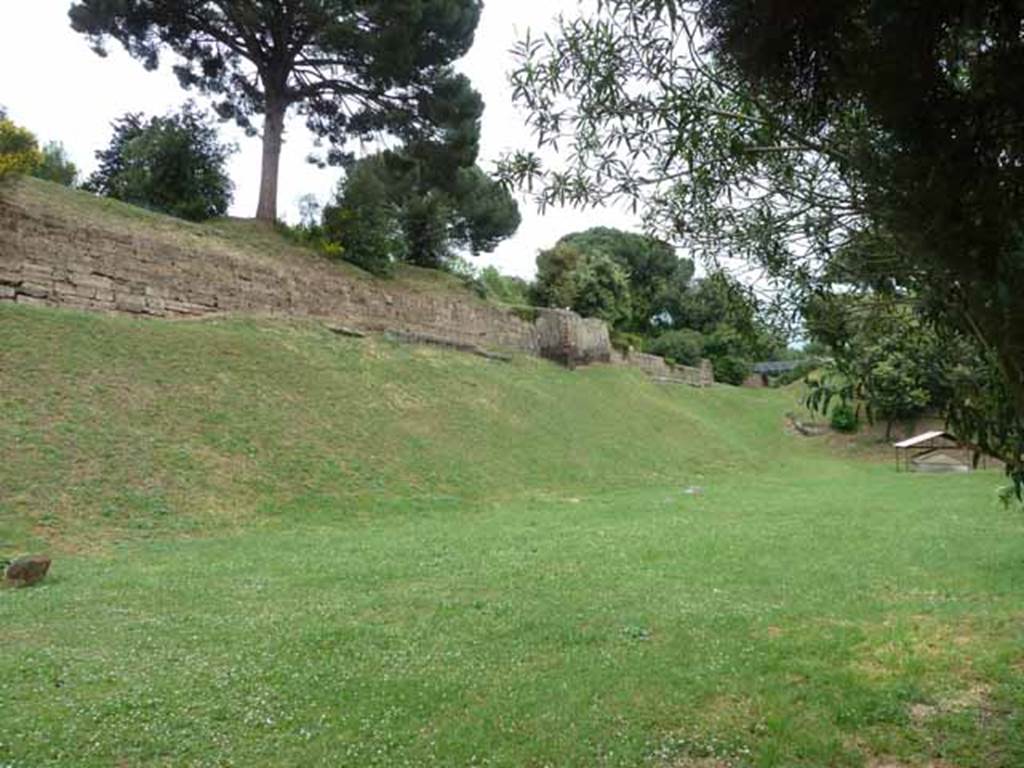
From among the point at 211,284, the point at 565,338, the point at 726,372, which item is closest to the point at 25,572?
the point at 211,284

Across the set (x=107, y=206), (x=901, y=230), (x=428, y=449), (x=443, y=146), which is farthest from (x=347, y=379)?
(x=901, y=230)

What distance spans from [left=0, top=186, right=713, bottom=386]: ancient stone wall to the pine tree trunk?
1.83m

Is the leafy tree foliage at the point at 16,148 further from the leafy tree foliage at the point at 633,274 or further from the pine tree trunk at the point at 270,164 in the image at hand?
the leafy tree foliage at the point at 633,274

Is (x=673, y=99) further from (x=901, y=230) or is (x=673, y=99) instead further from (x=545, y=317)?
(x=545, y=317)

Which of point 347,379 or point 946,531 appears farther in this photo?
point 347,379

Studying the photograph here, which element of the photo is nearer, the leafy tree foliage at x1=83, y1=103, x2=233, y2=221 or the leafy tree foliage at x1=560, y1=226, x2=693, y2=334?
the leafy tree foliage at x1=83, y1=103, x2=233, y2=221

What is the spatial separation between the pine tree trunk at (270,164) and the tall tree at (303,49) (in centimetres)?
3

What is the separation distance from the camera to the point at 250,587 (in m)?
6.38

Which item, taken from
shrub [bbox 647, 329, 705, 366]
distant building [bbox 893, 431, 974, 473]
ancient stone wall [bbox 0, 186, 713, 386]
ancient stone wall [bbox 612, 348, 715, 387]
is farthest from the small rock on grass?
shrub [bbox 647, 329, 705, 366]

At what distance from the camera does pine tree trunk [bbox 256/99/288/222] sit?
2034 cm

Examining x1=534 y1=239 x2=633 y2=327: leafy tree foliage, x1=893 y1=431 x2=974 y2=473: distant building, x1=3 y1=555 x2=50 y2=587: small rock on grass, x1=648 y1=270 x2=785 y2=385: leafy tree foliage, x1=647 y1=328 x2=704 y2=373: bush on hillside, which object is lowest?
x1=3 y1=555 x2=50 y2=587: small rock on grass

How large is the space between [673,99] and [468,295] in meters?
20.4

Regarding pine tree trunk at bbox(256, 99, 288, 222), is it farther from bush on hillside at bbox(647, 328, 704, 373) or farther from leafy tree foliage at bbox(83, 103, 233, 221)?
bush on hillside at bbox(647, 328, 704, 373)

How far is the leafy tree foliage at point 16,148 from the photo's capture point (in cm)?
1357
